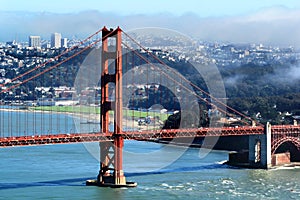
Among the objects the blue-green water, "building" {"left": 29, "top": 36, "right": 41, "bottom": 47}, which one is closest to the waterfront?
the blue-green water

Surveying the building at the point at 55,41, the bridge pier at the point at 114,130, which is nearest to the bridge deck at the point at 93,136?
the bridge pier at the point at 114,130

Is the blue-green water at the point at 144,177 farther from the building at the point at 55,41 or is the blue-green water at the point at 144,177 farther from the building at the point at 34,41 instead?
the building at the point at 34,41

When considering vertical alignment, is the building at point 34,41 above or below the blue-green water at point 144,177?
above

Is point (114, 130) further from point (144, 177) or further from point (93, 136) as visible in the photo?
point (144, 177)

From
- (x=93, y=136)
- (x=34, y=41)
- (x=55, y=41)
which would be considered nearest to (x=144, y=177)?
(x=93, y=136)

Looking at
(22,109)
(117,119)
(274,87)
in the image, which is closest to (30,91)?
(22,109)

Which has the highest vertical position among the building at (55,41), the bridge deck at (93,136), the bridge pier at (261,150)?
the building at (55,41)
